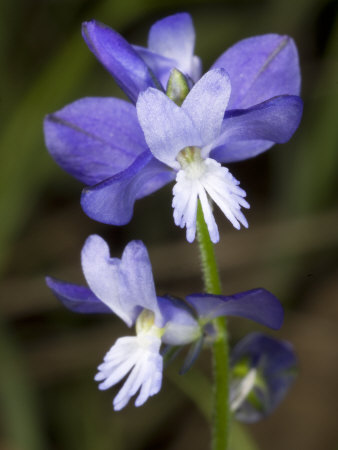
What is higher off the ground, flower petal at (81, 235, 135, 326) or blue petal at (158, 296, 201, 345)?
flower petal at (81, 235, 135, 326)

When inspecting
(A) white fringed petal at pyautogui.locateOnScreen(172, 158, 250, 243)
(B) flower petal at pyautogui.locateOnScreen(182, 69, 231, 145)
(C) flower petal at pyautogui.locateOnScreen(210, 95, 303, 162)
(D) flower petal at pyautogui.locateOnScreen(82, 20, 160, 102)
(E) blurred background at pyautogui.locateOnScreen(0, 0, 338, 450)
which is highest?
(D) flower petal at pyautogui.locateOnScreen(82, 20, 160, 102)

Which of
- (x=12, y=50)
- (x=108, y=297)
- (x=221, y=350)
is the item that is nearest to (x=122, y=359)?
(x=108, y=297)

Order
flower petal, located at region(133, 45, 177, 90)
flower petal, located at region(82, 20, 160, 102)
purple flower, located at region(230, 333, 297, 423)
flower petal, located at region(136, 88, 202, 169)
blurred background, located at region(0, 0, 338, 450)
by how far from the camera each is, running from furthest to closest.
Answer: blurred background, located at region(0, 0, 338, 450), purple flower, located at region(230, 333, 297, 423), flower petal, located at region(133, 45, 177, 90), flower petal, located at region(82, 20, 160, 102), flower petal, located at region(136, 88, 202, 169)

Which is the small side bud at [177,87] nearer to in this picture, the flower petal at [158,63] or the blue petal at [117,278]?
the flower petal at [158,63]

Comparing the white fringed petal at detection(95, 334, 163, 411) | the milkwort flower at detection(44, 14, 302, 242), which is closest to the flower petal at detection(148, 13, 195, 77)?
the milkwort flower at detection(44, 14, 302, 242)

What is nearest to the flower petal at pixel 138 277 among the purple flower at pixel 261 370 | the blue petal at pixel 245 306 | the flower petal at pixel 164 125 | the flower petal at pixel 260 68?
the blue petal at pixel 245 306

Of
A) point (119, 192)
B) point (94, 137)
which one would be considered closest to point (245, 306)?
point (119, 192)

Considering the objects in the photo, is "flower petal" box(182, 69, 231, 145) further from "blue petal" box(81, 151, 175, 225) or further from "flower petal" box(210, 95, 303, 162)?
"blue petal" box(81, 151, 175, 225)
